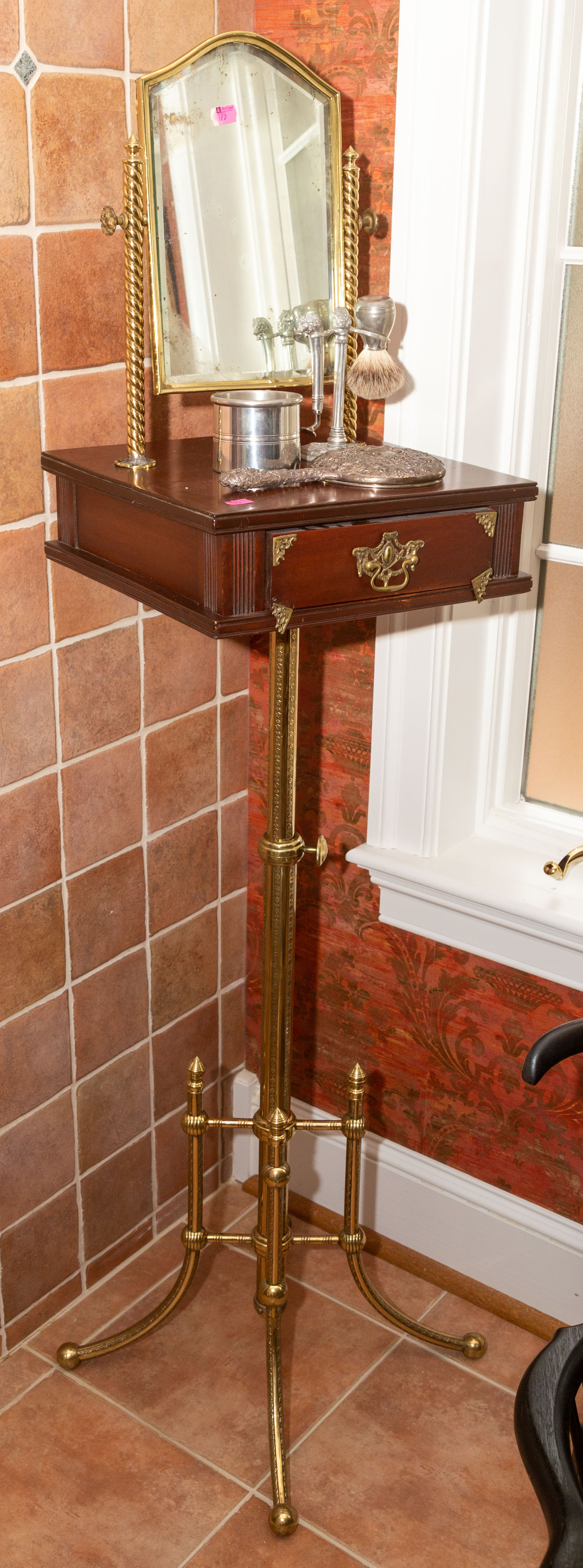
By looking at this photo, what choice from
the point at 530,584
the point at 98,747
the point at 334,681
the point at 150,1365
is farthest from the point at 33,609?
the point at 150,1365

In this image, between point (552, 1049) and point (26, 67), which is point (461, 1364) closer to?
point (552, 1049)

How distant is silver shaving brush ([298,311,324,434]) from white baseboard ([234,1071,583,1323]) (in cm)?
105

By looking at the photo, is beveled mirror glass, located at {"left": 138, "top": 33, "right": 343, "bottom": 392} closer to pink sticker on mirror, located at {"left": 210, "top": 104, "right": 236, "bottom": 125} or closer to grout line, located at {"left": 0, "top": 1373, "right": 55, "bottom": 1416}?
pink sticker on mirror, located at {"left": 210, "top": 104, "right": 236, "bottom": 125}

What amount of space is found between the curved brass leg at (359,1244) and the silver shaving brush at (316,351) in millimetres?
799

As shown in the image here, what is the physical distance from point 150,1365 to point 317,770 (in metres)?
0.83

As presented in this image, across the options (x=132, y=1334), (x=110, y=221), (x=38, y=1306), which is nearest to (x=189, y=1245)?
(x=132, y=1334)

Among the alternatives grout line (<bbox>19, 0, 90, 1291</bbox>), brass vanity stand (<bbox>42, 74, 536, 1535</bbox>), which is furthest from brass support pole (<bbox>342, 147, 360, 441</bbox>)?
→ grout line (<bbox>19, 0, 90, 1291</bbox>)

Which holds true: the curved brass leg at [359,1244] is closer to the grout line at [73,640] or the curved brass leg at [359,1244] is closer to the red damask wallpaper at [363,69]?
the grout line at [73,640]

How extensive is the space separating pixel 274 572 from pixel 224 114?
565mm

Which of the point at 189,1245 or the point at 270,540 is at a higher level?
the point at 270,540

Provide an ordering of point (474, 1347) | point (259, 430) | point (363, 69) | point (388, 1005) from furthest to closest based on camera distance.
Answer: point (388, 1005)
point (474, 1347)
point (363, 69)
point (259, 430)

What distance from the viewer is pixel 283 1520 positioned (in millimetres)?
1494

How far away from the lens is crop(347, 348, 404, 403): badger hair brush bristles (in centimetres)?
138

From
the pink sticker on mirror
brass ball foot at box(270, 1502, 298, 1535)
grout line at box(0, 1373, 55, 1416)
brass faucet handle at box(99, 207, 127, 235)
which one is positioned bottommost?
grout line at box(0, 1373, 55, 1416)
